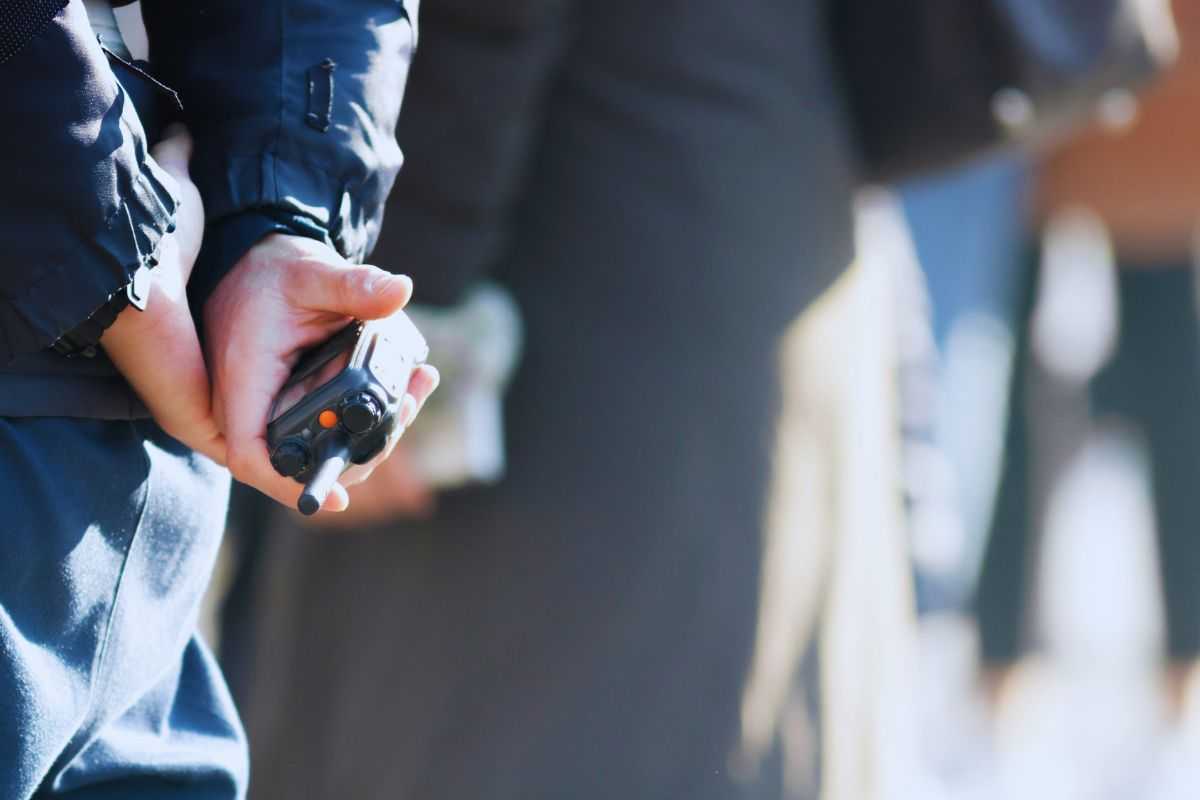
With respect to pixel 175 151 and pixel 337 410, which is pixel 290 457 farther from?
pixel 175 151

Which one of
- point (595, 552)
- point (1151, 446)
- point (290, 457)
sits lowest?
point (1151, 446)

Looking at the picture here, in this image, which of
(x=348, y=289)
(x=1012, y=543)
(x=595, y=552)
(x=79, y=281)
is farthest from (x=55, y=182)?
(x=1012, y=543)

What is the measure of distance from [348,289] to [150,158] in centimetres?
12

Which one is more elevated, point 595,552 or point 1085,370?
point 595,552

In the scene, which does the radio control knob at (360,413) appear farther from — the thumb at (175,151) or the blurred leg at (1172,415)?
the blurred leg at (1172,415)

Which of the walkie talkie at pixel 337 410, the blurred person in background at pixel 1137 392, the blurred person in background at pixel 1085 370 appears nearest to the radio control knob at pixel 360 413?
the walkie talkie at pixel 337 410

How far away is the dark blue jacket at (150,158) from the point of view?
78 cm

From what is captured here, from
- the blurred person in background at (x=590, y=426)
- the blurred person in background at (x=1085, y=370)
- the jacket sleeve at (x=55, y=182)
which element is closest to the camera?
the jacket sleeve at (x=55, y=182)

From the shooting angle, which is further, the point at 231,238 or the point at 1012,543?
the point at 1012,543

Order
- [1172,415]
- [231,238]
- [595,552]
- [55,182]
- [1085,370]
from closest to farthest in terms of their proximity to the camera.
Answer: [55,182], [231,238], [595,552], [1172,415], [1085,370]

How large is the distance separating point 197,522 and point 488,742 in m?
0.71

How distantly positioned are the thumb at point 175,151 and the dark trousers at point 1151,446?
3.33 metres

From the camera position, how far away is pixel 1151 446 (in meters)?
4.03

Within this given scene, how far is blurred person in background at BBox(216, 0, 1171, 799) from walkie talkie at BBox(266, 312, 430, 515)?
0.75 m
